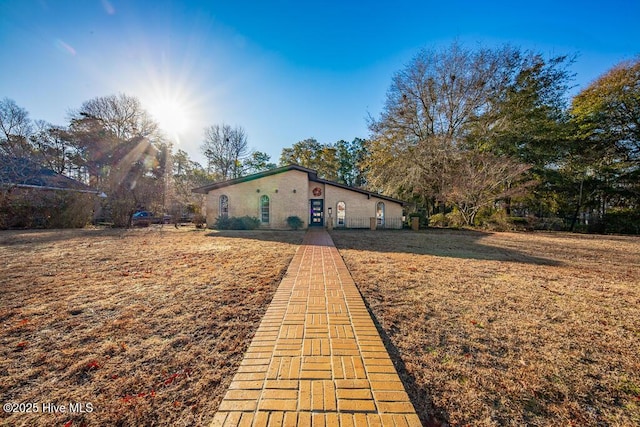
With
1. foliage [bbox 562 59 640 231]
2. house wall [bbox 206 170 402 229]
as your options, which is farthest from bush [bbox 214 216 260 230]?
foliage [bbox 562 59 640 231]

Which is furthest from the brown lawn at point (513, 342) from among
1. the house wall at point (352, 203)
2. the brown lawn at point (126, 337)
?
the house wall at point (352, 203)

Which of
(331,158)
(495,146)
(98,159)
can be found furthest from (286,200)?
(331,158)

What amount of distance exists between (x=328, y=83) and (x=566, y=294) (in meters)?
14.6

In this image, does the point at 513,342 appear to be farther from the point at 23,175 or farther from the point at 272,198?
the point at 23,175

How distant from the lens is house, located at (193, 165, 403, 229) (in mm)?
16594

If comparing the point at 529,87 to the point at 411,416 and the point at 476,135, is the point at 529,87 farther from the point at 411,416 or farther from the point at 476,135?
the point at 411,416

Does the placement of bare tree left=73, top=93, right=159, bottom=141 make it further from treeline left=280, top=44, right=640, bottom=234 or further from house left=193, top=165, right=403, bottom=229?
treeline left=280, top=44, right=640, bottom=234

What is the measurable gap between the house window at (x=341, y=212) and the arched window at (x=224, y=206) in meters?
8.08

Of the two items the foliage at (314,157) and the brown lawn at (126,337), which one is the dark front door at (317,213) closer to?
the brown lawn at (126,337)

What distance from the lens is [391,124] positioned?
66.9ft

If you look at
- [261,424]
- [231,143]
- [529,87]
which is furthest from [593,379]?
[231,143]

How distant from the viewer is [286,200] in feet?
54.7

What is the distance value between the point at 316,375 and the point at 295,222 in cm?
1448

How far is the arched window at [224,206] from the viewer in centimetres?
1692
